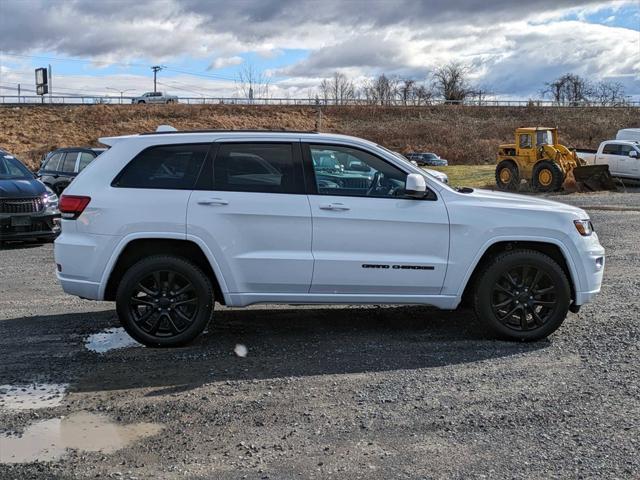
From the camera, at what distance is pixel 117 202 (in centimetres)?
564

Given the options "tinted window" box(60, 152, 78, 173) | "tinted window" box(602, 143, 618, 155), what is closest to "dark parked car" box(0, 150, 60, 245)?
"tinted window" box(60, 152, 78, 173)

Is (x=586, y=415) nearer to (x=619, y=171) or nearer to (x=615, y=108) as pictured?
(x=619, y=171)

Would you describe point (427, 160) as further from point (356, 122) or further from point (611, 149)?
point (356, 122)

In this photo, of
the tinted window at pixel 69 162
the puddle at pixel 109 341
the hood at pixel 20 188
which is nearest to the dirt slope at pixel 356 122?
the tinted window at pixel 69 162

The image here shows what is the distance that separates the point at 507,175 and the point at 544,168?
77.1 inches

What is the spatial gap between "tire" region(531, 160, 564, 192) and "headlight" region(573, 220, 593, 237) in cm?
2046

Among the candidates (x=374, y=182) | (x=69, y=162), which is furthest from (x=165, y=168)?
(x=69, y=162)

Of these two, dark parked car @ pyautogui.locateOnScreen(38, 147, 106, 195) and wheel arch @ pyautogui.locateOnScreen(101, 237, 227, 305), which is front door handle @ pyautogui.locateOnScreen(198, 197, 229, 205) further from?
dark parked car @ pyautogui.locateOnScreen(38, 147, 106, 195)

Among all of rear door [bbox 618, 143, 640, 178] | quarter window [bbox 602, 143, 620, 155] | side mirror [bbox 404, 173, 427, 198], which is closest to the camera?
side mirror [bbox 404, 173, 427, 198]

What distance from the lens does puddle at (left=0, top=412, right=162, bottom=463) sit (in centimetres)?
386

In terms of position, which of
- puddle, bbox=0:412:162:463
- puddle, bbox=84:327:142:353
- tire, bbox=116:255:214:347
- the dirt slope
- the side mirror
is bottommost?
puddle, bbox=0:412:162:463

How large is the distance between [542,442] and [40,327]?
4.81m

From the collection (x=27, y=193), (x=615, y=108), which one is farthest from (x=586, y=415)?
(x=615, y=108)

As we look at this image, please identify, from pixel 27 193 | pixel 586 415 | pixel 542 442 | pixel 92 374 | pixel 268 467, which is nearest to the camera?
pixel 268 467
